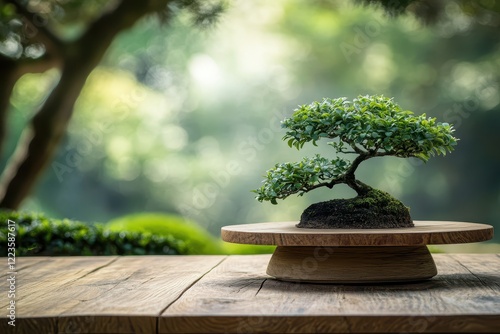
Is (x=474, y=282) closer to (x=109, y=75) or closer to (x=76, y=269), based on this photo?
(x=76, y=269)

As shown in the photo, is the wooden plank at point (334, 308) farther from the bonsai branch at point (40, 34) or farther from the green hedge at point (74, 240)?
A: the bonsai branch at point (40, 34)

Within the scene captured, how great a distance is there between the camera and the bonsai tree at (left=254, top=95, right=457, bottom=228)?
2.63 meters

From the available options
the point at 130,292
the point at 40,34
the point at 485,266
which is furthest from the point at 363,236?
the point at 40,34

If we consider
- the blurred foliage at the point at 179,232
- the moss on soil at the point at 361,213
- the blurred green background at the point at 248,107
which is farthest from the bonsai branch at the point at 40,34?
the blurred green background at the point at 248,107

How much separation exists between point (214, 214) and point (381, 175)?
377 cm

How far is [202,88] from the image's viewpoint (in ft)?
48.8

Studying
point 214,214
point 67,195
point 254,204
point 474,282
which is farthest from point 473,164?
point 474,282

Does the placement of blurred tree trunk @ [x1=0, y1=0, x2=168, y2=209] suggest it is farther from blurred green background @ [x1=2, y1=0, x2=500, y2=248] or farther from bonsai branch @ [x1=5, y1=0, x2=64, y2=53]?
blurred green background @ [x1=2, y1=0, x2=500, y2=248]

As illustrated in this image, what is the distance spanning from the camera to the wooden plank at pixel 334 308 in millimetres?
1872

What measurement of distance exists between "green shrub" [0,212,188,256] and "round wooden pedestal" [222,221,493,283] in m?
2.24

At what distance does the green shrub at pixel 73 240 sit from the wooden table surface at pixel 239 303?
1519 millimetres

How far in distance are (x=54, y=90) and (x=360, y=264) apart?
436 centimetres

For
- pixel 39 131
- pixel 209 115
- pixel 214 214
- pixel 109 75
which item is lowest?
pixel 214 214

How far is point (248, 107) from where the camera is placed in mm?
14766
